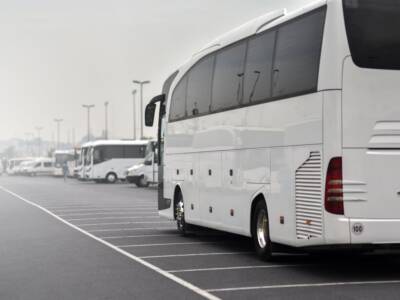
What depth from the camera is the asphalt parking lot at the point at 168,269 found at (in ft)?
33.0

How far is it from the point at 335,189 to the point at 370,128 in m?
0.82

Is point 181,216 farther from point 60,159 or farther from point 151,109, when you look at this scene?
point 60,159

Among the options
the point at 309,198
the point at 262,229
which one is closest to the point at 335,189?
the point at 309,198

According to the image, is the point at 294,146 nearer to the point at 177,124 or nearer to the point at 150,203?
the point at 177,124

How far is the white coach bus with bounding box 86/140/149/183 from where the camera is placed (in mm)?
63938

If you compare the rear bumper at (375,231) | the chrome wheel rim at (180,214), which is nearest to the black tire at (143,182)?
the chrome wheel rim at (180,214)

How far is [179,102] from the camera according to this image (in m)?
18.1

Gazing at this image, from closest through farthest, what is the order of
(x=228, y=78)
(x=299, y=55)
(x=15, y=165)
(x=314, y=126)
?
(x=314, y=126)
(x=299, y=55)
(x=228, y=78)
(x=15, y=165)

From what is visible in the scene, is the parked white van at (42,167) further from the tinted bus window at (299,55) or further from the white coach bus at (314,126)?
the tinted bus window at (299,55)

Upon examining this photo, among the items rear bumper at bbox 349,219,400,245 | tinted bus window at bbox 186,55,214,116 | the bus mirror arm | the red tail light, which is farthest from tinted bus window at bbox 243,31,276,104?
the bus mirror arm

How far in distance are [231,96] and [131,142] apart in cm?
5020

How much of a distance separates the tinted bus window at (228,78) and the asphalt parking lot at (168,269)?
241 centimetres

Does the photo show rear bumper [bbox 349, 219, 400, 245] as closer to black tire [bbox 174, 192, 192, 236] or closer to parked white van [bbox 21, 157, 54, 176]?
black tire [bbox 174, 192, 192, 236]

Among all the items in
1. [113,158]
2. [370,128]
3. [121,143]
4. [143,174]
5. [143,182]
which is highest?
[121,143]
